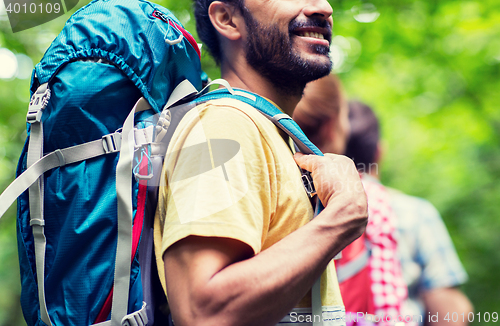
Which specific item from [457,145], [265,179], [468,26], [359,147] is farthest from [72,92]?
[457,145]

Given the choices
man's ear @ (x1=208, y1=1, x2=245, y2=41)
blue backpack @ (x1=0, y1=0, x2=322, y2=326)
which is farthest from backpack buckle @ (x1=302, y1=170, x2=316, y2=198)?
man's ear @ (x1=208, y1=1, x2=245, y2=41)

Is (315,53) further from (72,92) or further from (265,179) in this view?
(72,92)

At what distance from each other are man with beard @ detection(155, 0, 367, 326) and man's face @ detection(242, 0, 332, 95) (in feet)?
1.24

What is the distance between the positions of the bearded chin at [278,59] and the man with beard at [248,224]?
1.21 feet

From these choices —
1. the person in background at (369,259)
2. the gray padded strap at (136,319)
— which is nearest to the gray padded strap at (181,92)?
the gray padded strap at (136,319)

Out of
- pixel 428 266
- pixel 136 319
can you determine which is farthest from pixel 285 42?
pixel 428 266

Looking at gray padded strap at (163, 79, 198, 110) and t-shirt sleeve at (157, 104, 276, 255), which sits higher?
gray padded strap at (163, 79, 198, 110)

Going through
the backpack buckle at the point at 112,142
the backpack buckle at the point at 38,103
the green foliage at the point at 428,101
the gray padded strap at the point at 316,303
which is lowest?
the green foliage at the point at 428,101

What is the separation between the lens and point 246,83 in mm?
1819

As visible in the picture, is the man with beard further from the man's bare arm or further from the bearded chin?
the bearded chin

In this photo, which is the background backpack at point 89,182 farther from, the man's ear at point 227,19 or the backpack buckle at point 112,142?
the man's ear at point 227,19

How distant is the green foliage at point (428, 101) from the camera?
4.40 m

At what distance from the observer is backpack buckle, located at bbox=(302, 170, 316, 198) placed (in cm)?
140

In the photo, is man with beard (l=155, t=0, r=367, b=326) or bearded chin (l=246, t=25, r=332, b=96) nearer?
man with beard (l=155, t=0, r=367, b=326)
